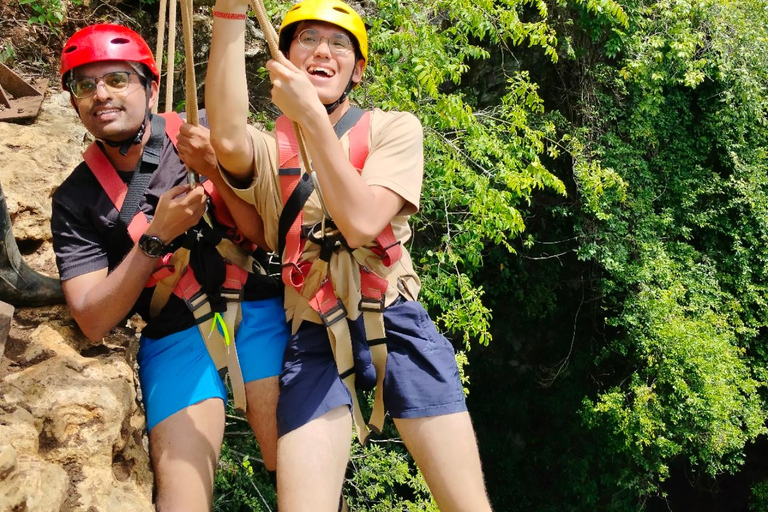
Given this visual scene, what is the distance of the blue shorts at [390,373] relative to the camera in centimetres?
201

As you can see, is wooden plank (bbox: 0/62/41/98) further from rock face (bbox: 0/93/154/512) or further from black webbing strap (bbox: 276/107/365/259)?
black webbing strap (bbox: 276/107/365/259)

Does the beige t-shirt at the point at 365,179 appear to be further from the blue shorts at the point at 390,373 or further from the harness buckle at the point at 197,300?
the harness buckle at the point at 197,300

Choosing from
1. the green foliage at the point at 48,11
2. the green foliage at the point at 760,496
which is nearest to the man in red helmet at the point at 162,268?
the green foliage at the point at 48,11

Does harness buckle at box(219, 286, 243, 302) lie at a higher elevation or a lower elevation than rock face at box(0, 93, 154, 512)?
higher

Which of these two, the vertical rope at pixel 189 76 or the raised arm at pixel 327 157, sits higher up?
the vertical rope at pixel 189 76

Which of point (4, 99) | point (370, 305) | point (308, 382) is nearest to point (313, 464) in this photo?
point (308, 382)

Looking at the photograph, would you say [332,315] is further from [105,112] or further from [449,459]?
[105,112]

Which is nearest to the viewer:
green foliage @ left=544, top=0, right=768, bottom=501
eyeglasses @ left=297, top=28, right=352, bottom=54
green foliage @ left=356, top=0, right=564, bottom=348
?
eyeglasses @ left=297, top=28, right=352, bottom=54

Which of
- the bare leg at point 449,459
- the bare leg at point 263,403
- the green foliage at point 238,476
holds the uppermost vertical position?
the bare leg at point 263,403

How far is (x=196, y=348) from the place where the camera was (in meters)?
2.17

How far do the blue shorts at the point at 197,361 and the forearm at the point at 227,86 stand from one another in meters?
0.51

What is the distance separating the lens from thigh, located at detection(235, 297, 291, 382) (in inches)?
85.5

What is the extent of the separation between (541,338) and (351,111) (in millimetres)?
8061

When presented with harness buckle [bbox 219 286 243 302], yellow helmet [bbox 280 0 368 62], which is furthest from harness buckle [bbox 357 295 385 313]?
yellow helmet [bbox 280 0 368 62]
